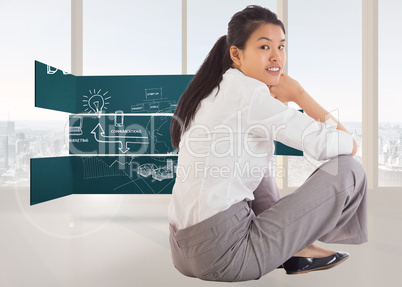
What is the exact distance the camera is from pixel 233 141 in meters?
1.11

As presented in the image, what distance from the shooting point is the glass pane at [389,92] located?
11.7 ft

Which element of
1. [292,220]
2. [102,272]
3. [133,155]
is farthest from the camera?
[133,155]

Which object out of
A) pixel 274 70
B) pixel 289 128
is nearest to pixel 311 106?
pixel 274 70

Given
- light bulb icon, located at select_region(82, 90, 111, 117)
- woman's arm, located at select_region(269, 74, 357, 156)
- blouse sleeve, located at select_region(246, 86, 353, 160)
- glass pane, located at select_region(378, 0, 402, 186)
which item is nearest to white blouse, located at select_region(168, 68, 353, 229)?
blouse sleeve, located at select_region(246, 86, 353, 160)

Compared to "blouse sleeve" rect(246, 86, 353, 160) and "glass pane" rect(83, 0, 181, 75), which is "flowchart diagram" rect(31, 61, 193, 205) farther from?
"blouse sleeve" rect(246, 86, 353, 160)

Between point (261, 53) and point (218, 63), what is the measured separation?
0.14 meters

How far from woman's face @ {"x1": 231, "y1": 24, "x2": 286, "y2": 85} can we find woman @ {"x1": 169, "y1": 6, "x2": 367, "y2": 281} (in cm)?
8

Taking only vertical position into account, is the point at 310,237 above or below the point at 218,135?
below

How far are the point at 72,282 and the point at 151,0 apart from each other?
9.58 ft

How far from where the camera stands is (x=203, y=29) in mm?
3600

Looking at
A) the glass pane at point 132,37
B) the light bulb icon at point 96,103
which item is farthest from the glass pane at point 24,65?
the light bulb icon at point 96,103

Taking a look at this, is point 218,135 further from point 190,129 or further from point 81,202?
point 81,202

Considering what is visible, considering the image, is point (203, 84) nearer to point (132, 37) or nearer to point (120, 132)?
point (120, 132)

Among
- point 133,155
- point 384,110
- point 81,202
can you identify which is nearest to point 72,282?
point 133,155
